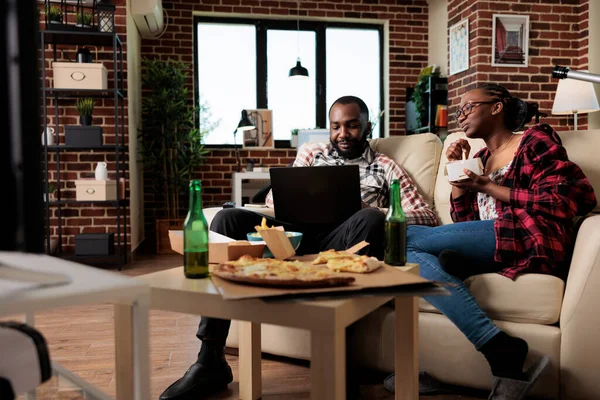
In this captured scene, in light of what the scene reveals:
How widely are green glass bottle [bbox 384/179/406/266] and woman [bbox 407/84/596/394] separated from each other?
33 cm

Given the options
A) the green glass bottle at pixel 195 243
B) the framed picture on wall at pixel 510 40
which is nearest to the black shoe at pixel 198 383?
the green glass bottle at pixel 195 243

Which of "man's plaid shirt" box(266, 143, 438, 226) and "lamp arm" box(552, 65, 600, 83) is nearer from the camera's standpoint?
"lamp arm" box(552, 65, 600, 83)

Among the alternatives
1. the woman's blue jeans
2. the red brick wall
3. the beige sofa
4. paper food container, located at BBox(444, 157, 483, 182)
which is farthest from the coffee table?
the red brick wall

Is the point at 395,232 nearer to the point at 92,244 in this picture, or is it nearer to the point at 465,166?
the point at 465,166

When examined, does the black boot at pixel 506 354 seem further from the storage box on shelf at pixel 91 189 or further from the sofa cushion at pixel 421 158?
the storage box on shelf at pixel 91 189

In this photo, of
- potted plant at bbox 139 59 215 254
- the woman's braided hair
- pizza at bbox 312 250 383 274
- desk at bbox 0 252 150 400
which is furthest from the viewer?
potted plant at bbox 139 59 215 254

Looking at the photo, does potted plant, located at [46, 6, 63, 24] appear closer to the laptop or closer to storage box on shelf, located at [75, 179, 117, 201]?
storage box on shelf, located at [75, 179, 117, 201]

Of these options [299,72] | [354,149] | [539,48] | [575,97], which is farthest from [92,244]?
[539,48]

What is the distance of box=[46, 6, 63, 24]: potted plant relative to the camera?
3779 mm

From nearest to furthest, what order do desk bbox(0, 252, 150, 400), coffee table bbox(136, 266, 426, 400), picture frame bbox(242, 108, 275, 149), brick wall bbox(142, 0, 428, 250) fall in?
desk bbox(0, 252, 150, 400) → coffee table bbox(136, 266, 426, 400) → brick wall bbox(142, 0, 428, 250) → picture frame bbox(242, 108, 275, 149)

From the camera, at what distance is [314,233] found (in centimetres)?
202

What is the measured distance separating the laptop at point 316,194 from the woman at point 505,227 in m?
0.26

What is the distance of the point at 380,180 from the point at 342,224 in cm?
47

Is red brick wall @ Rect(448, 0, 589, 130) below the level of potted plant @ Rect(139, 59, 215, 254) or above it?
above
